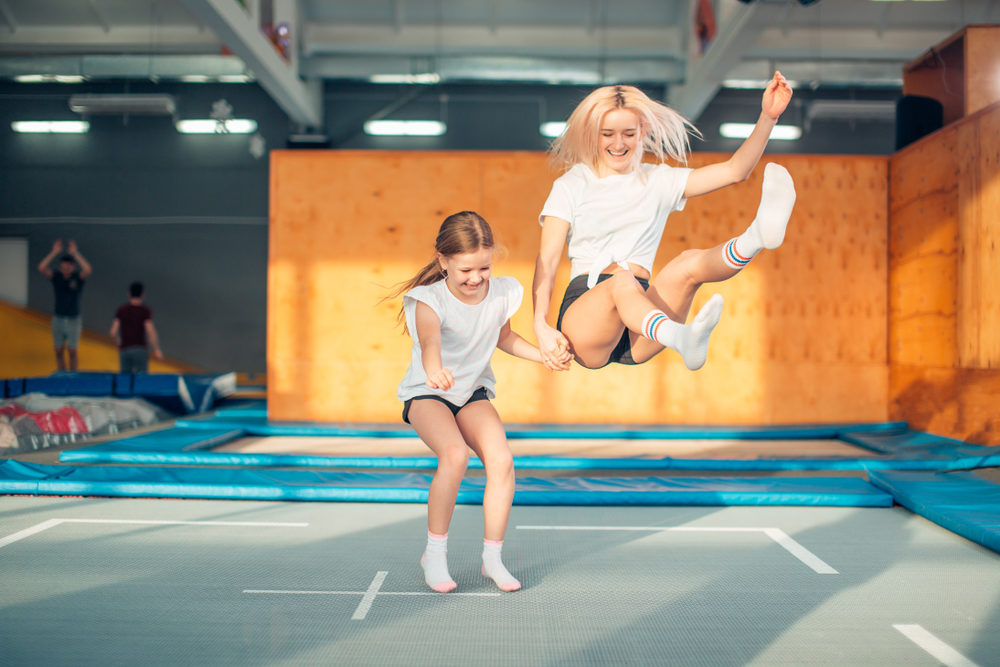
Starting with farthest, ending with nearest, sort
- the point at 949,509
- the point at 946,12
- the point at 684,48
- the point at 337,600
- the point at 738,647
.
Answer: the point at 684,48 → the point at 946,12 → the point at 949,509 → the point at 337,600 → the point at 738,647

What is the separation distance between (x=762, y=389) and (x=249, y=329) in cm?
666

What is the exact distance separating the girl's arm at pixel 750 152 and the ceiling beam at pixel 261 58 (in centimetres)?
499

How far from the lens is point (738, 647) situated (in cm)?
184

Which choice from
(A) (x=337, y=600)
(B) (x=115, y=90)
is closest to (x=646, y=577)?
(A) (x=337, y=600)

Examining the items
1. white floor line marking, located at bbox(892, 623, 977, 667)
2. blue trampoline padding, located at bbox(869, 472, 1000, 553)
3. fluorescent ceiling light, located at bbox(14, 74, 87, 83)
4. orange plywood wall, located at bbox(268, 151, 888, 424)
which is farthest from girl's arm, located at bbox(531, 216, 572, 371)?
fluorescent ceiling light, located at bbox(14, 74, 87, 83)

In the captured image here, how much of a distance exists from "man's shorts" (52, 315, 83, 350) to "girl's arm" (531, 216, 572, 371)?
652 centimetres

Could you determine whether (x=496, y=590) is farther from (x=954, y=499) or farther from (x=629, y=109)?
(x=954, y=499)

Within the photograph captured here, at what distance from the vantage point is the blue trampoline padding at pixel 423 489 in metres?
3.45

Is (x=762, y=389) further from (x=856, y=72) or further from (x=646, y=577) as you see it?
(x=856, y=72)

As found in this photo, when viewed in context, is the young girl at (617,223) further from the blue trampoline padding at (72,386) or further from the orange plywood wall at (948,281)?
the blue trampoline padding at (72,386)

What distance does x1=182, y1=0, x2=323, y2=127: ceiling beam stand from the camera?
232 inches

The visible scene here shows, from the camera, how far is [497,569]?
2227 mm

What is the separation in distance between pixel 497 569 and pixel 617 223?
42.4 inches

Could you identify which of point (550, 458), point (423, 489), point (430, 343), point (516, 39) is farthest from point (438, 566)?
point (516, 39)
